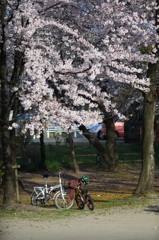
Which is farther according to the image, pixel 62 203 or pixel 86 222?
pixel 62 203

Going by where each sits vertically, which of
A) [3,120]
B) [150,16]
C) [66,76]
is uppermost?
[150,16]

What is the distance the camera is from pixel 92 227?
343 inches

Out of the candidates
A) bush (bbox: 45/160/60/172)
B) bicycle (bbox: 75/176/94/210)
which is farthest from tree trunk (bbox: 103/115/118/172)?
bicycle (bbox: 75/176/94/210)

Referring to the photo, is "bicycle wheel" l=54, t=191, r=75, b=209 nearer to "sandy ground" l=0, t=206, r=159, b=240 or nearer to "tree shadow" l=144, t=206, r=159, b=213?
"sandy ground" l=0, t=206, r=159, b=240

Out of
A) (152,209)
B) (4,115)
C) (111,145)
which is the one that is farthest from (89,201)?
(111,145)

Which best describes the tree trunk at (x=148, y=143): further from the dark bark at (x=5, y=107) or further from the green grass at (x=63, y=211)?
the dark bark at (x=5, y=107)

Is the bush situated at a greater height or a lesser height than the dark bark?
lesser

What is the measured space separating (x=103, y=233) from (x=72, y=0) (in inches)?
350

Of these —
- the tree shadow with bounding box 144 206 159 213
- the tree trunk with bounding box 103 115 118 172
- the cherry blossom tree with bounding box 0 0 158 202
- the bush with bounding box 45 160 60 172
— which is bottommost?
the tree shadow with bounding box 144 206 159 213

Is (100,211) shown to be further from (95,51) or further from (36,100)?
(95,51)

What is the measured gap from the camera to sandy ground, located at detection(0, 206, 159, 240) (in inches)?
304

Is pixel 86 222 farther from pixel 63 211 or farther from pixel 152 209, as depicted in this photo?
pixel 63 211

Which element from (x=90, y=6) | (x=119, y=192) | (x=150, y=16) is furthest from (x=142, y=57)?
(x=119, y=192)

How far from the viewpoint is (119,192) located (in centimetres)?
1644
